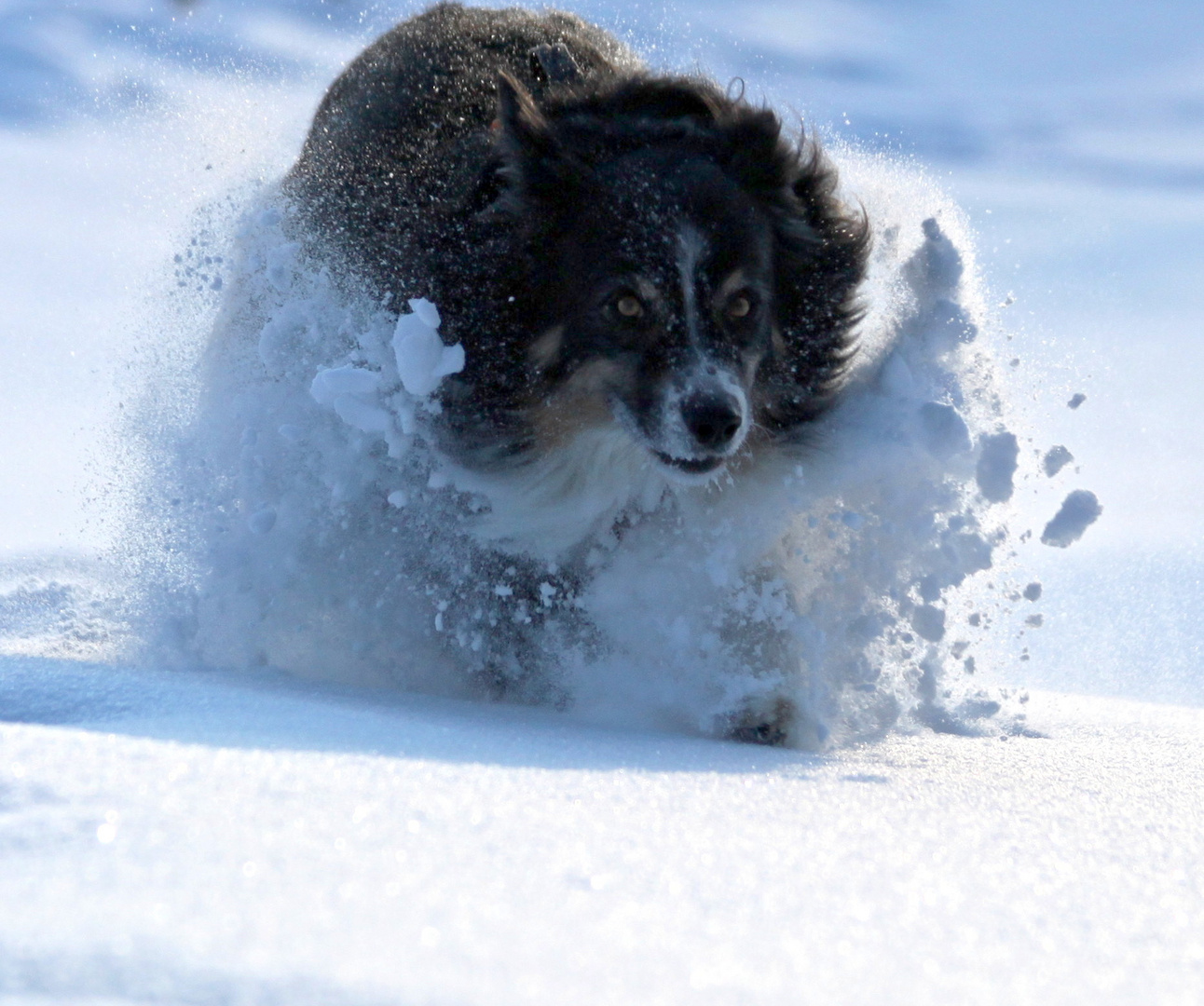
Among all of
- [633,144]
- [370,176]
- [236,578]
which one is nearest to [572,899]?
[236,578]

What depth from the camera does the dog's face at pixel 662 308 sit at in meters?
3.24

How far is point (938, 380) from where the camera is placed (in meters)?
3.56

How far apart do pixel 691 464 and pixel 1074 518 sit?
3.40 ft

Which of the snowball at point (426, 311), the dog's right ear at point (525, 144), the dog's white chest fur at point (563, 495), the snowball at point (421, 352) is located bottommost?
the dog's white chest fur at point (563, 495)

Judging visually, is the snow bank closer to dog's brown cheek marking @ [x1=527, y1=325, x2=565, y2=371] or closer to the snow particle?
the snow particle

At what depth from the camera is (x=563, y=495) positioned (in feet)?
12.0

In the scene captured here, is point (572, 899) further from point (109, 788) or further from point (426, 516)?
point (426, 516)

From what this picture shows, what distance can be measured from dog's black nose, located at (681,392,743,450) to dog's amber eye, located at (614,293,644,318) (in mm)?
332

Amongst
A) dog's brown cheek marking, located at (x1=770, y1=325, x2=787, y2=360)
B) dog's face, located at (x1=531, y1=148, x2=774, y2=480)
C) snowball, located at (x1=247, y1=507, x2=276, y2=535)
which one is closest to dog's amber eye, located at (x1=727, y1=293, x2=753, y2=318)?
dog's face, located at (x1=531, y1=148, x2=774, y2=480)

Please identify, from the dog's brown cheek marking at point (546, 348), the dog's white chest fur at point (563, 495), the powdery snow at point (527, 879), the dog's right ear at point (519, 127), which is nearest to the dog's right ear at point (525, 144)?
the dog's right ear at point (519, 127)

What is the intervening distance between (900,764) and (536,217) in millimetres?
1913

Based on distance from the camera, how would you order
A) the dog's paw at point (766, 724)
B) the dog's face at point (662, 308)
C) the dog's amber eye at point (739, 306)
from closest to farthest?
1. the dog's paw at point (766, 724)
2. the dog's face at point (662, 308)
3. the dog's amber eye at point (739, 306)

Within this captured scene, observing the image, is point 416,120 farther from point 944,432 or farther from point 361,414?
point 944,432

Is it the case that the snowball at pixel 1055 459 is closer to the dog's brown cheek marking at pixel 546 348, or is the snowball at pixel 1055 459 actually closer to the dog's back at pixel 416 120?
the dog's brown cheek marking at pixel 546 348
